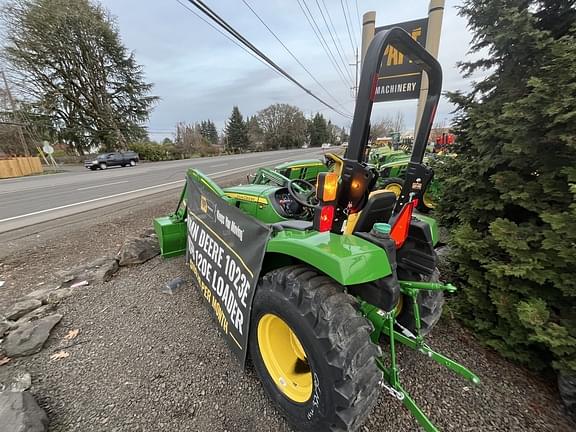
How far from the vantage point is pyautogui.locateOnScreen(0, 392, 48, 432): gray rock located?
4.72 ft

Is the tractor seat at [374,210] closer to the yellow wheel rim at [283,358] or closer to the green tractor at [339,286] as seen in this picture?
the green tractor at [339,286]

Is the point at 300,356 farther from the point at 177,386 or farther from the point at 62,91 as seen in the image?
the point at 62,91

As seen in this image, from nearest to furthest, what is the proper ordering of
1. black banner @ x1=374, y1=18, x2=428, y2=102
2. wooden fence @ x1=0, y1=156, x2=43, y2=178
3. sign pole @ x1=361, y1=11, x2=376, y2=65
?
Result: 1. black banner @ x1=374, y1=18, x2=428, y2=102
2. sign pole @ x1=361, y1=11, x2=376, y2=65
3. wooden fence @ x1=0, y1=156, x2=43, y2=178

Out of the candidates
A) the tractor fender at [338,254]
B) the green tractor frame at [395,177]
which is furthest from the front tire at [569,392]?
the green tractor frame at [395,177]

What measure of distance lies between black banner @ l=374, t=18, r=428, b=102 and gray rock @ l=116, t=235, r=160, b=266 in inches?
208

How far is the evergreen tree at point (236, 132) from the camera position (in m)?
54.7

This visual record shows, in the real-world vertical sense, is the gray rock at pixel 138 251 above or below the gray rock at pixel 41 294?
above

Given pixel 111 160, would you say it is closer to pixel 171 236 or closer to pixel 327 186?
pixel 171 236

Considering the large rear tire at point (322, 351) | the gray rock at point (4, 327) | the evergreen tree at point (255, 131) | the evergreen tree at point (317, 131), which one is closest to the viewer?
the large rear tire at point (322, 351)

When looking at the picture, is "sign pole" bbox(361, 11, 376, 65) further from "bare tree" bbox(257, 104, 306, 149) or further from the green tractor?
"bare tree" bbox(257, 104, 306, 149)

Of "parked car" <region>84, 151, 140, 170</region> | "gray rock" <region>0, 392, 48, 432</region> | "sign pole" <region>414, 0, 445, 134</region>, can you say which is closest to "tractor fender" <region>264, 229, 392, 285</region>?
"gray rock" <region>0, 392, 48, 432</region>

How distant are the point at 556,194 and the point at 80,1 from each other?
42.6 m

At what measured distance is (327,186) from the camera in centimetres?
137

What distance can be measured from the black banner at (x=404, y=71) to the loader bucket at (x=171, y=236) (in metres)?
4.81
